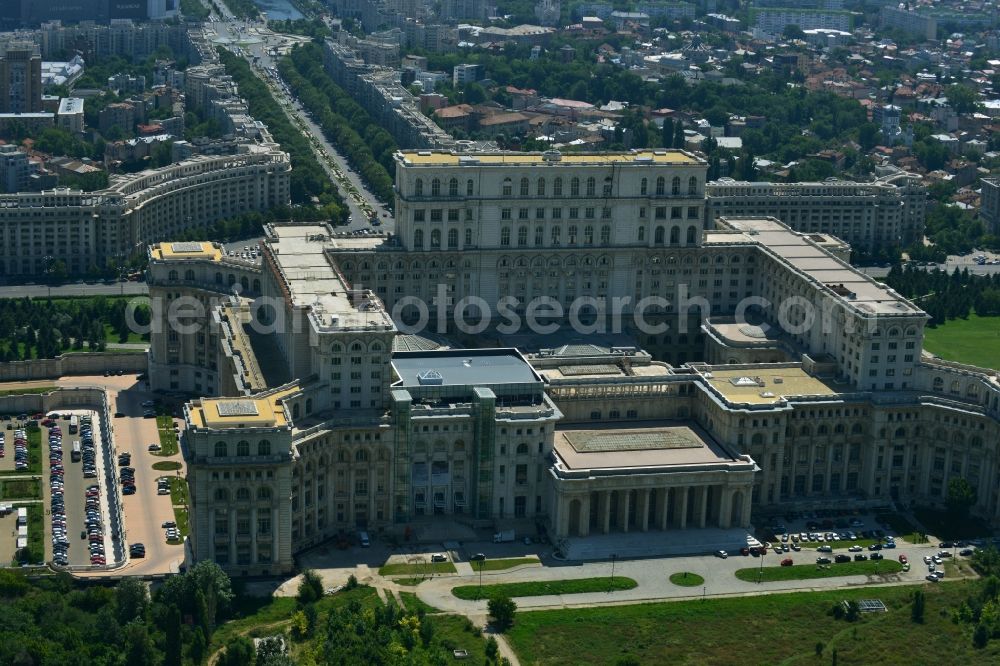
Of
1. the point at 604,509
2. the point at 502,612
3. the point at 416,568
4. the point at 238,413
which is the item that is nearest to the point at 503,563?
the point at 416,568

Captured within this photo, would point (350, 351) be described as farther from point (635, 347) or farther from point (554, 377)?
point (635, 347)


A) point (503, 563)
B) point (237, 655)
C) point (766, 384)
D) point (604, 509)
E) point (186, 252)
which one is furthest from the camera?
point (186, 252)

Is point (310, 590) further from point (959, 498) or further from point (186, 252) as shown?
point (186, 252)

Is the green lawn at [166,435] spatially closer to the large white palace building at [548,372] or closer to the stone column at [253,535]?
the large white palace building at [548,372]

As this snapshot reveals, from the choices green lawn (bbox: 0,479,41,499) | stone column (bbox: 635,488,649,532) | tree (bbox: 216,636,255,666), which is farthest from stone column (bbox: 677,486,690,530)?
green lawn (bbox: 0,479,41,499)

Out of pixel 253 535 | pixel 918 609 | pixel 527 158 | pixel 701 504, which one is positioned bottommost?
pixel 918 609

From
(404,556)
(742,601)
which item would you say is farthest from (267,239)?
(742,601)

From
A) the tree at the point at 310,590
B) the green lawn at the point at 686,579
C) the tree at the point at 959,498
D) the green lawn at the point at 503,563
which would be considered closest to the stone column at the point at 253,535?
the tree at the point at 310,590
